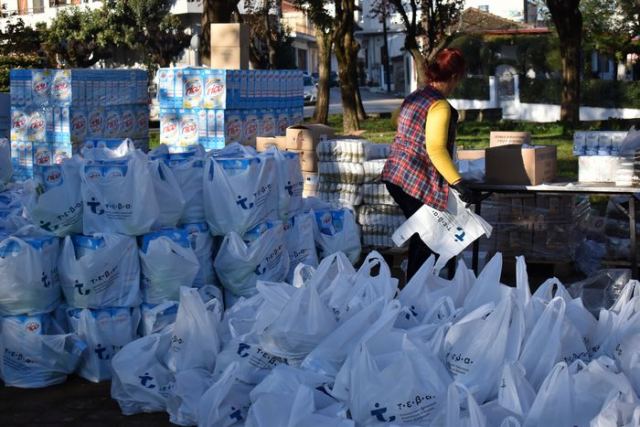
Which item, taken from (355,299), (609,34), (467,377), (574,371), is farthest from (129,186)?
(609,34)

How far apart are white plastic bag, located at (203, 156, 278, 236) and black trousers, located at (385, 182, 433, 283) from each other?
2.71 feet

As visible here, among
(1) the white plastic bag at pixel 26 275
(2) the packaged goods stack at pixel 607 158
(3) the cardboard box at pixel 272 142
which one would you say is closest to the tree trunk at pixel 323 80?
(3) the cardboard box at pixel 272 142

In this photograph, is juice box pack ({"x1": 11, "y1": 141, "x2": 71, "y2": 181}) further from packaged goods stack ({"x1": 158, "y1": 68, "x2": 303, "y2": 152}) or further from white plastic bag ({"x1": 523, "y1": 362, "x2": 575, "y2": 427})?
white plastic bag ({"x1": 523, "y1": 362, "x2": 575, "y2": 427})

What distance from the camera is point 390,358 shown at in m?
4.09

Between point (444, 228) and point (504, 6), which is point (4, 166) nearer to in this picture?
point (444, 228)

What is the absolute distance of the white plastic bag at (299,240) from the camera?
646 cm

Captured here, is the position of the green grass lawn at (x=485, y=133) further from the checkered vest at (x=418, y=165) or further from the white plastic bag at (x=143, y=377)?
the white plastic bag at (x=143, y=377)

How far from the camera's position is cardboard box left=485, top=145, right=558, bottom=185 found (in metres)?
6.96

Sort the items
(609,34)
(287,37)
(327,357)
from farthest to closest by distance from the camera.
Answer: (287,37) → (609,34) → (327,357)

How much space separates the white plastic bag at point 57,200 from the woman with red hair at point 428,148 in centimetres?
184

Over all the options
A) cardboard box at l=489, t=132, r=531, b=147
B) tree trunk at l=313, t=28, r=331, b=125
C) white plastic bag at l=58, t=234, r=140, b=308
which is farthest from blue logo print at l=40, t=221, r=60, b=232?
tree trunk at l=313, t=28, r=331, b=125

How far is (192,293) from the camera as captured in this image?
4875mm

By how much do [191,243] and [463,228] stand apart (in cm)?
163

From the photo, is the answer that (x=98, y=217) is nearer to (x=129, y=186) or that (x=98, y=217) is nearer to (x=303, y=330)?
(x=129, y=186)
